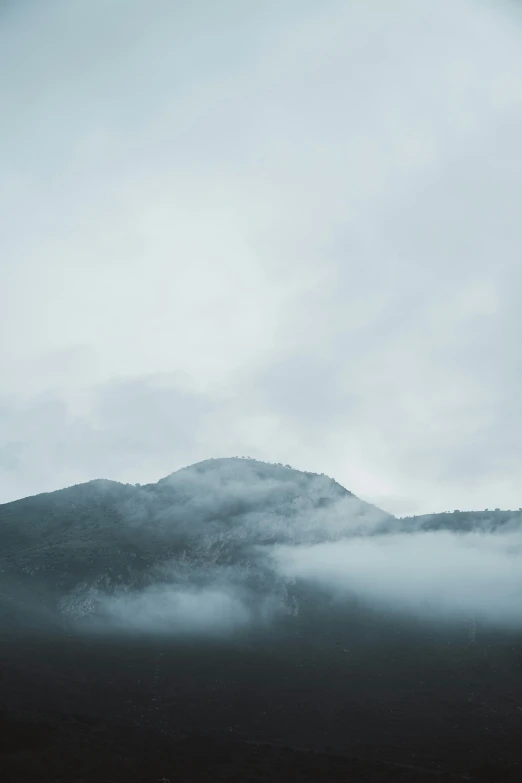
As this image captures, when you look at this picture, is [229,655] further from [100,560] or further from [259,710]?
[100,560]

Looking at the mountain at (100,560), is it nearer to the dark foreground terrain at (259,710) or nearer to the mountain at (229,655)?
the mountain at (229,655)

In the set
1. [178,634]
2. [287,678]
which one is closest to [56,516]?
[178,634]

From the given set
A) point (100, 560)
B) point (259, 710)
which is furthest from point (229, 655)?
point (100, 560)

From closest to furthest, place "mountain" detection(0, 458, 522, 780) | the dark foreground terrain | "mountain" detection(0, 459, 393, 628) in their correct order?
the dark foreground terrain, "mountain" detection(0, 458, 522, 780), "mountain" detection(0, 459, 393, 628)

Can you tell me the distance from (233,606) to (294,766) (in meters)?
74.8

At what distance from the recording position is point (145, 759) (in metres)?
90.6

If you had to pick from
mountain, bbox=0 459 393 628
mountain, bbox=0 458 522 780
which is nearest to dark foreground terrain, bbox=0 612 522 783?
mountain, bbox=0 458 522 780

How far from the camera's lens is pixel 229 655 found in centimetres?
13775

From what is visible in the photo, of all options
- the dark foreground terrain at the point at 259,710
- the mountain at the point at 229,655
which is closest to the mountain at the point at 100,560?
the mountain at the point at 229,655

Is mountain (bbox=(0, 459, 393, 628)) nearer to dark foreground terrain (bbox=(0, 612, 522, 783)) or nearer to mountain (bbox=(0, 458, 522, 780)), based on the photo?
mountain (bbox=(0, 458, 522, 780))

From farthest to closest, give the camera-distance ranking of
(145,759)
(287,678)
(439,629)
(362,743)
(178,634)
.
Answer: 1. (439,629)
2. (178,634)
3. (287,678)
4. (362,743)
5. (145,759)

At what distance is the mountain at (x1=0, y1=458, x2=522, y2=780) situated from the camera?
9831 centimetres

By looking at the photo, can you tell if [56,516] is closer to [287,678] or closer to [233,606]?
[233,606]

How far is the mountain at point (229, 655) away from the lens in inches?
3871
